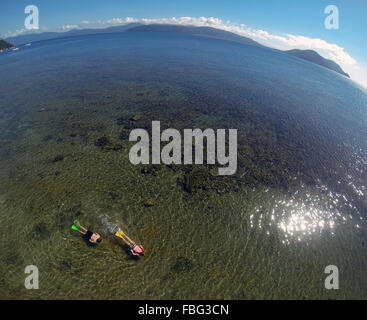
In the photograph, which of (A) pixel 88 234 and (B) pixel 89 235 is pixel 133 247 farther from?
(A) pixel 88 234

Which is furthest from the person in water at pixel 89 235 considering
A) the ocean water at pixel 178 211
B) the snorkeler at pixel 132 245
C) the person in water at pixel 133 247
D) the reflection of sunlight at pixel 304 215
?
the reflection of sunlight at pixel 304 215

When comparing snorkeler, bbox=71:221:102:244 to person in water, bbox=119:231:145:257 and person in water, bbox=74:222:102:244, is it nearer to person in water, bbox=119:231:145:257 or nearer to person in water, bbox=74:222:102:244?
person in water, bbox=74:222:102:244

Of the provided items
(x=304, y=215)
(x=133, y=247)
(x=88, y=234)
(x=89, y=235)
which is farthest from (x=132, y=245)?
(x=304, y=215)

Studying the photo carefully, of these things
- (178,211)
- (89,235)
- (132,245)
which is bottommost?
(132,245)

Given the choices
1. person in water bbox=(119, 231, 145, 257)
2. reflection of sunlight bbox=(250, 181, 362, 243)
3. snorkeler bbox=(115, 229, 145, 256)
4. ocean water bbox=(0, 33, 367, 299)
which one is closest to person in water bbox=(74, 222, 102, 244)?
ocean water bbox=(0, 33, 367, 299)

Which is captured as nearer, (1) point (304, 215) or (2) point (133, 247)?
(2) point (133, 247)

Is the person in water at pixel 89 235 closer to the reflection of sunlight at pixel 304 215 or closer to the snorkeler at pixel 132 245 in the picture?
the snorkeler at pixel 132 245

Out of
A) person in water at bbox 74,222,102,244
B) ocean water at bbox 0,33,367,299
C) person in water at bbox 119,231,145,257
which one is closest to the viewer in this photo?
ocean water at bbox 0,33,367,299
